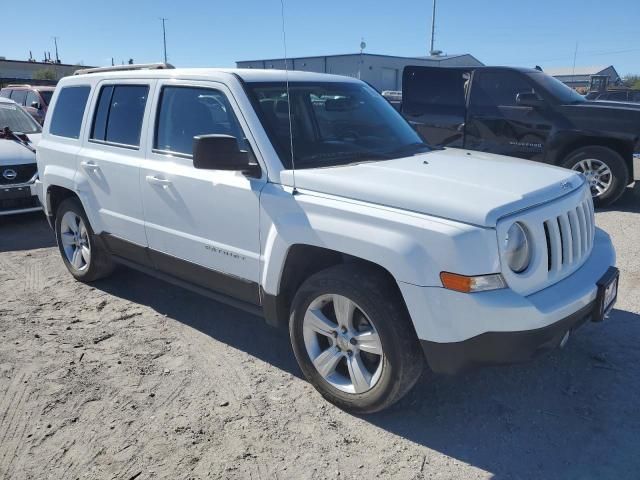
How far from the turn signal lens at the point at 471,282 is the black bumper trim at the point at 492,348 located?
22cm

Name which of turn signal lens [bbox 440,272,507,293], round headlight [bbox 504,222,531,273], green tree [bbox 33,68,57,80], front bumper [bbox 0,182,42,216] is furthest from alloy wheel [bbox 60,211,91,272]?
green tree [bbox 33,68,57,80]

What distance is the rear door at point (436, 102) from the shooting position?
337 inches

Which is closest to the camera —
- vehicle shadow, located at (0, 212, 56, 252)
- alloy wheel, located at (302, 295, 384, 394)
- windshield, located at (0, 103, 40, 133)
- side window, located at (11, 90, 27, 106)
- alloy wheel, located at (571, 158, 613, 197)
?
alloy wheel, located at (302, 295, 384, 394)

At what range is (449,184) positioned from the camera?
296 cm

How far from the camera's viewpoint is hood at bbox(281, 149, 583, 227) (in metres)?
2.68

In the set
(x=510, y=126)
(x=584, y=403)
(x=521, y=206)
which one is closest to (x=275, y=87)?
(x=521, y=206)

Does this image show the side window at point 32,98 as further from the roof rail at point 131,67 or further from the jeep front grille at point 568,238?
the jeep front grille at point 568,238

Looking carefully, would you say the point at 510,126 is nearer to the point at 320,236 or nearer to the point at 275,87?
the point at 275,87

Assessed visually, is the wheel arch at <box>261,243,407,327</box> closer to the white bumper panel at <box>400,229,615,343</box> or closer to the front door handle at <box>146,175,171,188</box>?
the white bumper panel at <box>400,229,615,343</box>

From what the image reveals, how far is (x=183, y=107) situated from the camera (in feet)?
12.9

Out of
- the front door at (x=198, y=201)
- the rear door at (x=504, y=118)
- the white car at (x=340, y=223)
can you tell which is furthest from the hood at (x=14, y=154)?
the rear door at (x=504, y=118)

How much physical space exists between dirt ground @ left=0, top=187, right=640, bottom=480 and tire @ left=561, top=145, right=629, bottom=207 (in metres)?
3.60

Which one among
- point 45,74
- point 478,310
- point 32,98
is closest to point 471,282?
point 478,310

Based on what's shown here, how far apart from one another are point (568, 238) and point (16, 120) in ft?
30.1
